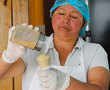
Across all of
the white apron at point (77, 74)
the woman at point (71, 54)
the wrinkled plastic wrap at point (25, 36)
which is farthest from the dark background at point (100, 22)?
the wrinkled plastic wrap at point (25, 36)

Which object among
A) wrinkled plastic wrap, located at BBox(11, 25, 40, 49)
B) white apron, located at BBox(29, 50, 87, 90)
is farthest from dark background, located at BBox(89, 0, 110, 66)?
wrinkled plastic wrap, located at BBox(11, 25, 40, 49)

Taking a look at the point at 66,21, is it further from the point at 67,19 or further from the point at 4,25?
the point at 4,25

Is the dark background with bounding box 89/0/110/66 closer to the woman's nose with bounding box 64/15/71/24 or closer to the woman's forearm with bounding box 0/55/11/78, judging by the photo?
the woman's nose with bounding box 64/15/71/24

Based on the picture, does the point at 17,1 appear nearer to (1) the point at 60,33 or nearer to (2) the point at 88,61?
(1) the point at 60,33

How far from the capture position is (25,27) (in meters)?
0.96

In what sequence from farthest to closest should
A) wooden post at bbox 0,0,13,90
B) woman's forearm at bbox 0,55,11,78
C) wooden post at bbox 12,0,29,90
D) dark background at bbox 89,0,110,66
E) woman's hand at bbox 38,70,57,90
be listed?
dark background at bbox 89,0,110,66 < wooden post at bbox 12,0,29,90 < wooden post at bbox 0,0,13,90 < woman's forearm at bbox 0,55,11,78 < woman's hand at bbox 38,70,57,90

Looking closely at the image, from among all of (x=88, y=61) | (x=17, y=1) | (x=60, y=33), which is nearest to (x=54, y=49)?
(x=60, y=33)

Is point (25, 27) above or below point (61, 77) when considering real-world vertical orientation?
above

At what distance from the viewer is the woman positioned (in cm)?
114

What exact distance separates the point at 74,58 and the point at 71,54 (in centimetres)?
3

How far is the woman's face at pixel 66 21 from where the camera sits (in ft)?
3.96

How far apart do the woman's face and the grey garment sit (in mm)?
114

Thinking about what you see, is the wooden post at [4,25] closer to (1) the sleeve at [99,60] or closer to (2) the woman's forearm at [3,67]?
(2) the woman's forearm at [3,67]

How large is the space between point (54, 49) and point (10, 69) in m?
0.32
